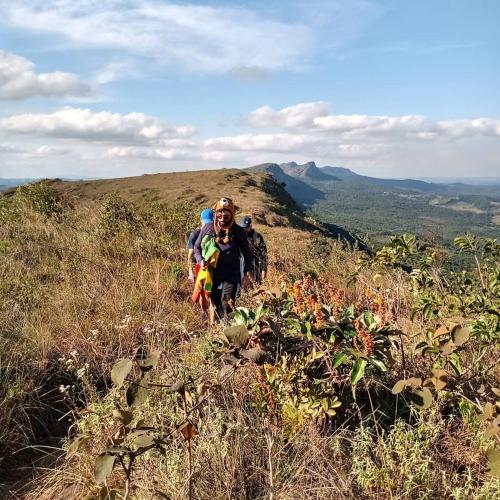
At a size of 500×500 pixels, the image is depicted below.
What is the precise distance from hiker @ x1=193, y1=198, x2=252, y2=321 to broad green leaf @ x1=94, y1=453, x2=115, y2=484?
388cm

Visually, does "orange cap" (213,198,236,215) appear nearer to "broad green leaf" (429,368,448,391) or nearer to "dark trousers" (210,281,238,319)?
"dark trousers" (210,281,238,319)

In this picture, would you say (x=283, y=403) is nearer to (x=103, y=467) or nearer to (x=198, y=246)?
(x=103, y=467)

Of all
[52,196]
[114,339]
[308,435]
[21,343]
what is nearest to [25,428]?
[21,343]

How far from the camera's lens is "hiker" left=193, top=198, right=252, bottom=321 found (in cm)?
539

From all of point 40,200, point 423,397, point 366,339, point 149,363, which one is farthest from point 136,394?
point 40,200

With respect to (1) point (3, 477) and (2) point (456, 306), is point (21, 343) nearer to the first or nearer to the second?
(1) point (3, 477)

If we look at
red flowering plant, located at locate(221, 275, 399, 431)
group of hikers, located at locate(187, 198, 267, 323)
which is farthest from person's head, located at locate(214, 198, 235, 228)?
red flowering plant, located at locate(221, 275, 399, 431)

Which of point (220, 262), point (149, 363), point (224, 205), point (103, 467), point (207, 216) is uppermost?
point (224, 205)

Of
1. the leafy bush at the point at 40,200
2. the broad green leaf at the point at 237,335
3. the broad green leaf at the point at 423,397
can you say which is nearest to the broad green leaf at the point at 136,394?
the broad green leaf at the point at 237,335

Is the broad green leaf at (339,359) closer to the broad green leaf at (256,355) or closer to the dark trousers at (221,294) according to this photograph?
the broad green leaf at (256,355)

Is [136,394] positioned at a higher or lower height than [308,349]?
higher

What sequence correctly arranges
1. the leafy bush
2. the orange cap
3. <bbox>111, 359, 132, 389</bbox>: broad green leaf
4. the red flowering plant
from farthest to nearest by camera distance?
the leafy bush
the orange cap
the red flowering plant
<bbox>111, 359, 132, 389</bbox>: broad green leaf

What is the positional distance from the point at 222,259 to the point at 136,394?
3897mm

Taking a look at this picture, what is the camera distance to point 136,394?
1.64 metres
